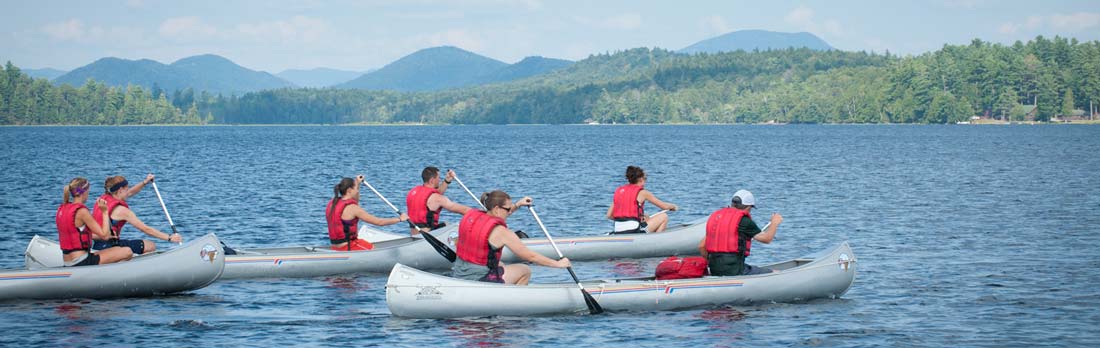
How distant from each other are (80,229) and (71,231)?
0.46 feet

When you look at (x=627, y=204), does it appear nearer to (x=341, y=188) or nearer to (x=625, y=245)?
(x=625, y=245)

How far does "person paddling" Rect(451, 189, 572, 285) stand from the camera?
690 inches

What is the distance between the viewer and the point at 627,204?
25.6 m

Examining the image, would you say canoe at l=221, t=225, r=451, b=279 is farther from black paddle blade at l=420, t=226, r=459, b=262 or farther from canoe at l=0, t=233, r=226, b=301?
black paddle blade at l=420, t=226, r=459, b=262

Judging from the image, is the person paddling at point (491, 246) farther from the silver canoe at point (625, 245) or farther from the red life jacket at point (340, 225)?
the silver canoe at point (625, 245)

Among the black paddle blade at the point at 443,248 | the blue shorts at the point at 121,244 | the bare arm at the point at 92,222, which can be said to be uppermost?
the bare arm at the point at 92,222

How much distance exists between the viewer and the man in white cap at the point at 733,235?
743 inches

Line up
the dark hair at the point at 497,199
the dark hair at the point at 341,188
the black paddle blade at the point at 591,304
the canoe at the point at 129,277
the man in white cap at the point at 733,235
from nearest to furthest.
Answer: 1. the dark hair at the point at 497,199
2. the black paddle blade at the point at 591,304
3. the man in white cap at the point at 733,235
4. the canoe at the point at 129,277
5. the dark hair at the point at 341,188

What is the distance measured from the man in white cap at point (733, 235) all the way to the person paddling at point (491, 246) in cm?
269

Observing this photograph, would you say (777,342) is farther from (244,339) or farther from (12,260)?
(12,260)

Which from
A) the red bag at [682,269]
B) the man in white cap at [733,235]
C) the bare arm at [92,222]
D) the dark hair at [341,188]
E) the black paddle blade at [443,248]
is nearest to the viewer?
the man in white cap at [733,235]

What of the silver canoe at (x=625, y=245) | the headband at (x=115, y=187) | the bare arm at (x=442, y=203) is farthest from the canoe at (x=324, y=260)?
the headband at (x=115, y=187)

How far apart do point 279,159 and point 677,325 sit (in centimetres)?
7946

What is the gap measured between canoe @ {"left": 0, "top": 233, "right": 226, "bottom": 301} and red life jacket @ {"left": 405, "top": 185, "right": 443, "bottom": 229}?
457cm
